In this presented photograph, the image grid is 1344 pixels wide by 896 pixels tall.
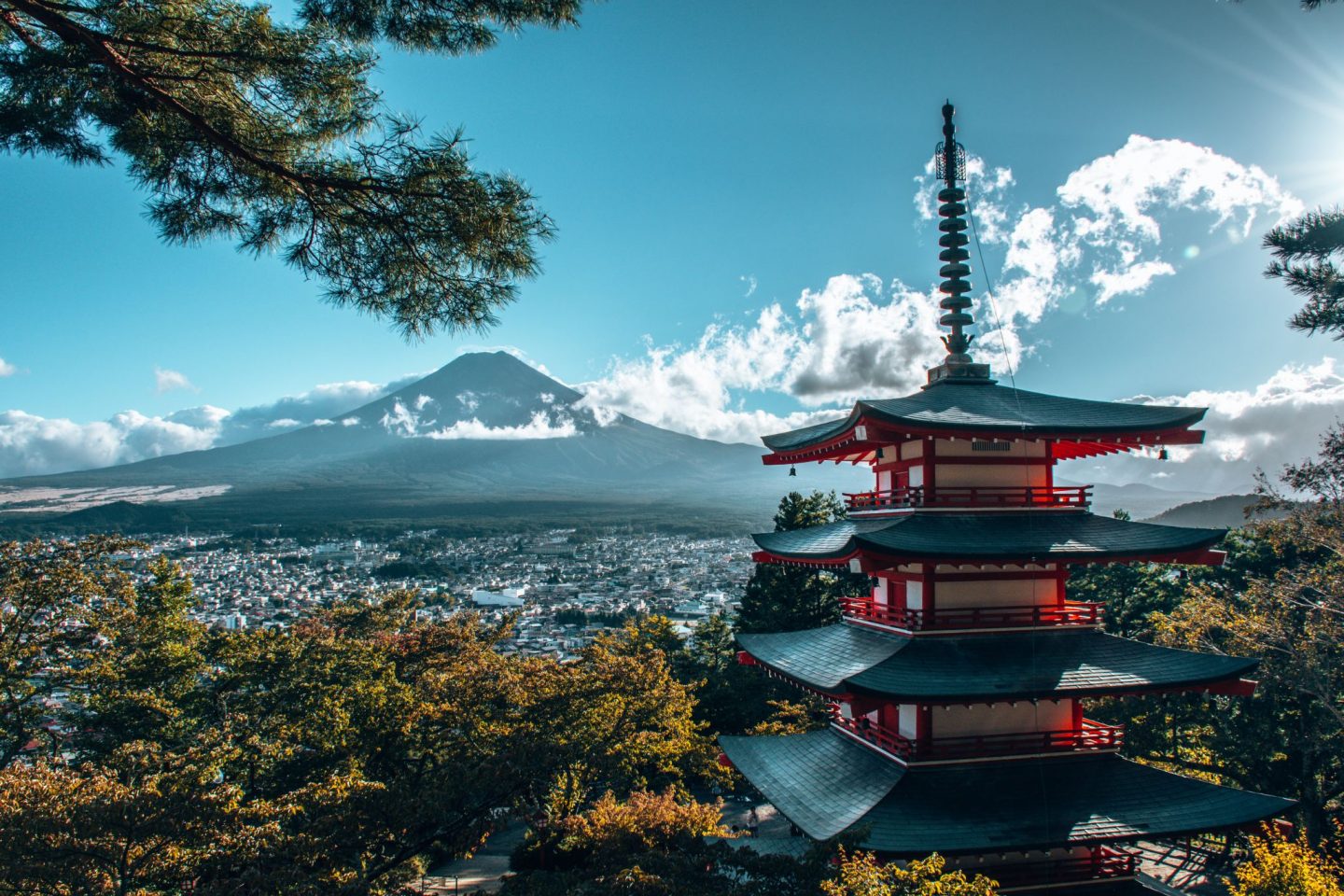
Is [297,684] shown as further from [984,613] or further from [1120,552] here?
[1120,552]

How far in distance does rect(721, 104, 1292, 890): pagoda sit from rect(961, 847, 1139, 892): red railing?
0.09 ft

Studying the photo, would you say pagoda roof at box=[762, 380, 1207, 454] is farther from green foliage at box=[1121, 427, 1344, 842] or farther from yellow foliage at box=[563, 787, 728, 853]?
green foliage at box=[1121, 427, 1344, 842]

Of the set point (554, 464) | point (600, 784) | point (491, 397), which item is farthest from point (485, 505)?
point (600, 784)

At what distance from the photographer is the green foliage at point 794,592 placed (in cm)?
2936

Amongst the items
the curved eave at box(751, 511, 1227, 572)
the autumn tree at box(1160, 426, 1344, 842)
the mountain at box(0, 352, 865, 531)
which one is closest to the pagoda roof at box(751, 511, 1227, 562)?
the curved eave at box(751, 511, 1227, 572)

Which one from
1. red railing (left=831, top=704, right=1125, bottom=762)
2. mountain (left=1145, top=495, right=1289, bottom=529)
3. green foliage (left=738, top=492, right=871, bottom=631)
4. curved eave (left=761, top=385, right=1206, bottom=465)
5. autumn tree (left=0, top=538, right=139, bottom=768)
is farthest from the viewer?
mountain (left=1145, top=495, right=1289, bottom=529)

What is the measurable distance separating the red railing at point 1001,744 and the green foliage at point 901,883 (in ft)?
6.77

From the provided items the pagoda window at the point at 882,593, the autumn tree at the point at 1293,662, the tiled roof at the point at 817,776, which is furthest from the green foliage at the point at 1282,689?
the tiled roof at the point at 817,776

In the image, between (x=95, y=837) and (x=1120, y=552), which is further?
(x=1120, y=552)

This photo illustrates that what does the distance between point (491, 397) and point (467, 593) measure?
13709 cm

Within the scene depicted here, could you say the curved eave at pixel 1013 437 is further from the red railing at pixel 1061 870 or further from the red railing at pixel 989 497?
the red railing at pixel 1061 870

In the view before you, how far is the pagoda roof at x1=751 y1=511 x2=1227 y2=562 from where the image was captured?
905cm

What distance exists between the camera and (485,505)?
425 feet

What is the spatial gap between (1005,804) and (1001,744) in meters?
0.85
